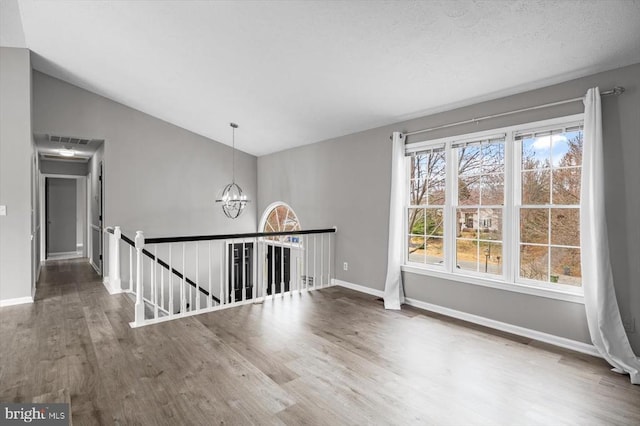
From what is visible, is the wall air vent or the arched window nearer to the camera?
the arched window

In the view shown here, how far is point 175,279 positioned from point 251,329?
11.8 ft

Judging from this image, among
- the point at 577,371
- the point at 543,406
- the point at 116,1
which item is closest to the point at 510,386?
the point at 543,406

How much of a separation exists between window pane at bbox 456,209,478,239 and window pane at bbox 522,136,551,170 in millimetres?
709

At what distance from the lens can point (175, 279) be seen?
248 inches

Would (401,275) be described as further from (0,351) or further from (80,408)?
(0,351)

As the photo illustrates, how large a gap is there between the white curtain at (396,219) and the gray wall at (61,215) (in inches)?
341

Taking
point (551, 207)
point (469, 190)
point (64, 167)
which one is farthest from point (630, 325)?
point (64, 167)

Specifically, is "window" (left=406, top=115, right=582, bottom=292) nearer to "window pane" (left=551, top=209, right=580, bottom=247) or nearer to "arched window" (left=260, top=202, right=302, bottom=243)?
"window pane" (left=551, top=209, right=580, bottom=247)

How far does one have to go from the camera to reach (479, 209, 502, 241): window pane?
3523 mm

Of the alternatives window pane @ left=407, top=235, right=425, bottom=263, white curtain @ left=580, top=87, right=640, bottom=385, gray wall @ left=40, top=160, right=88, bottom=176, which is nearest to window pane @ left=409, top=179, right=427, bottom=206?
window pane @ left=407, top=235, right=425, bottom=263

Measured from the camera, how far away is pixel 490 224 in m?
3.59

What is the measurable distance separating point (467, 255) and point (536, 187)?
3.33 feet

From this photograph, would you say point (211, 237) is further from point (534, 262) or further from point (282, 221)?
point (534, 262)

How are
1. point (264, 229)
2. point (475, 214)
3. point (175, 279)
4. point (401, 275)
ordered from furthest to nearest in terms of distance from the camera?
1. point (264, 229)
2. point (175, 279)
3. point (401, 275)
4. point (475, 214)
